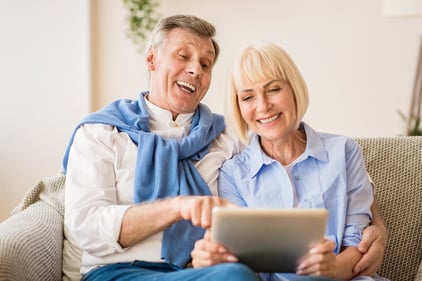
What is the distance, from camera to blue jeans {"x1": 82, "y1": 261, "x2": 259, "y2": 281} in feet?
3.53

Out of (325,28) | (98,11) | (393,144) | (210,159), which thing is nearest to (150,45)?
(210,159)

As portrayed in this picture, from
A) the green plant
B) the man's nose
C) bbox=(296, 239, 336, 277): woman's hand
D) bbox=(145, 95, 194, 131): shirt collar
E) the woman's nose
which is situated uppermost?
the green plant

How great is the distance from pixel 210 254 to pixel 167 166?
15.0 inches

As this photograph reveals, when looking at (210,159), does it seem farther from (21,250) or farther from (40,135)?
(40,135)

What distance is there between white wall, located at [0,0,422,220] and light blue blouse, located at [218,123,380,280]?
4.74 ft

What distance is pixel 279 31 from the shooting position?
9.38ft

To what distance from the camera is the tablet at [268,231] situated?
1.01m

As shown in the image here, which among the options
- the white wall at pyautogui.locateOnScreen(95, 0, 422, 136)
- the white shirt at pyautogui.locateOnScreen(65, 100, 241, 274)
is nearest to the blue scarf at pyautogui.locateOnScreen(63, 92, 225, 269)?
the white shirt at pyautogui.locateOnScreen(65, 100, 241, 274)

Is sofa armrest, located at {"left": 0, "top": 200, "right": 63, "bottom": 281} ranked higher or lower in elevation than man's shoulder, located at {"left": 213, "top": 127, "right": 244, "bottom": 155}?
lower

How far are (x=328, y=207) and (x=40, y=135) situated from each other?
173 cm

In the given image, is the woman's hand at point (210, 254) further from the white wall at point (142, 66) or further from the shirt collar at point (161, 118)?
the white wall at point (142, 66)

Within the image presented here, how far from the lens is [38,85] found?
2688 millimetres

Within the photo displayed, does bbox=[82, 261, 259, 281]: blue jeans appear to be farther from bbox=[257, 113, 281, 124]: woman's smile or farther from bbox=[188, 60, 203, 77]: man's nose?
bbox=[188, 60, 203, 77]: man's nose

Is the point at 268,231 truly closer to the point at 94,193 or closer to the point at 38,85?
the point at 94,193
